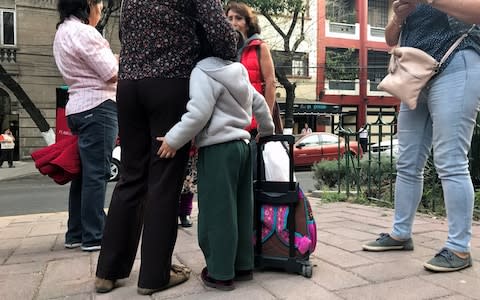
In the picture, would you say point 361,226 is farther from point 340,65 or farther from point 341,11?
point 341,11

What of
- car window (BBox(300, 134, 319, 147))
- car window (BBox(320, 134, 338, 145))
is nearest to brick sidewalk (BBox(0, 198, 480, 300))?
car window (BBox(300, 134, 319, 147))

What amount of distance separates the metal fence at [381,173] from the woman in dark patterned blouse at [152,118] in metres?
3.26

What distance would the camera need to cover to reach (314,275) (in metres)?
2.53

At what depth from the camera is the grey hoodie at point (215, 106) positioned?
220 cm

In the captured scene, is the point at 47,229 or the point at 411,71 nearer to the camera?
the point at 411,71

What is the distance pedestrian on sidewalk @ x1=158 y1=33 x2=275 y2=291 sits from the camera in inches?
87.4

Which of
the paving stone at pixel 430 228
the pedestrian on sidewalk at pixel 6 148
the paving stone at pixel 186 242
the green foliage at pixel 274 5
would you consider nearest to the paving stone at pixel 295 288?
the paving stone at pixel 186 242

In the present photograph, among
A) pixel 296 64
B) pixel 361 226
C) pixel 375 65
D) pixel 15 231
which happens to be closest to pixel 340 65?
pixel 296 64

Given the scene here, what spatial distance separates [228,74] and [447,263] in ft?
5.30

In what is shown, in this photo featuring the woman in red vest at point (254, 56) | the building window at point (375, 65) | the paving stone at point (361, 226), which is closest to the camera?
the woman in red vest at point (254, 56)

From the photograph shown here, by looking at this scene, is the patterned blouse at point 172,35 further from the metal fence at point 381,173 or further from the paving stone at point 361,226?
the metal fence at point 381,173

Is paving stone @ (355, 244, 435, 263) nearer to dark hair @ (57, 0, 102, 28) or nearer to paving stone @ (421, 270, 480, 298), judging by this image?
paving stone @ (421, 270, 480, 298)

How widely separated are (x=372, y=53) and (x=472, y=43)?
2629cm

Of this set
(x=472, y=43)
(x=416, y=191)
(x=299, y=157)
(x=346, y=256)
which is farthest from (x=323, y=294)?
(x=299, y=157)
